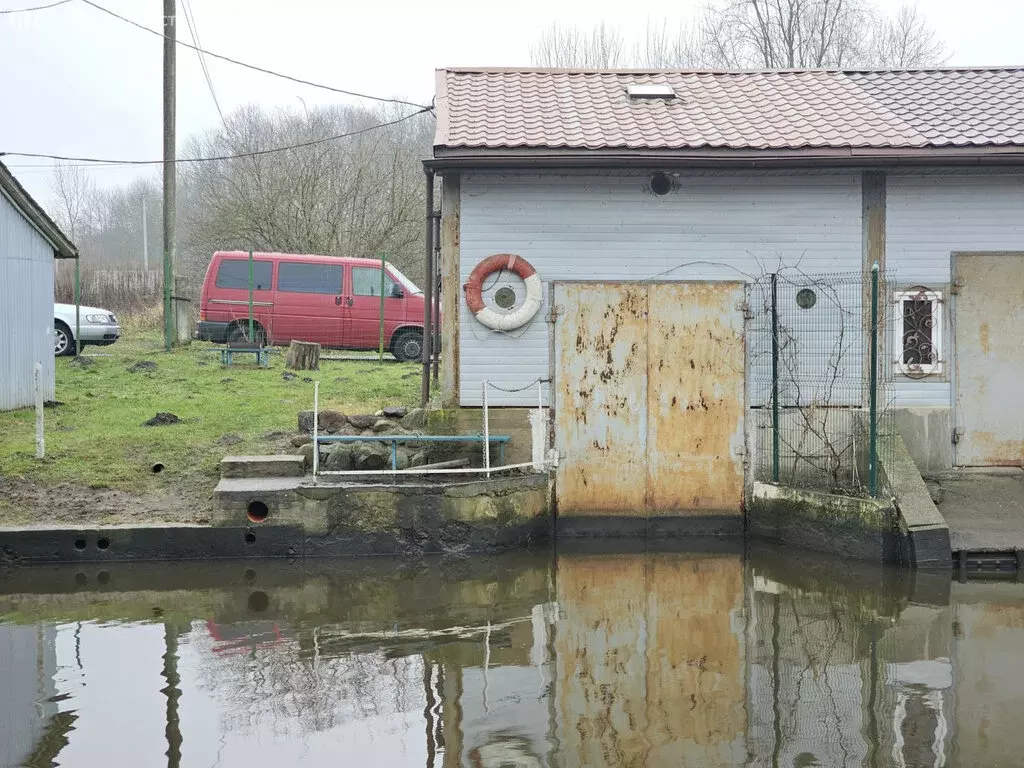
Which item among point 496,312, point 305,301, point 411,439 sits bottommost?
point 411,439

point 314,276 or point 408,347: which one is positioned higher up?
point 314,276

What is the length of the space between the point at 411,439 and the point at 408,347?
9.28 meters

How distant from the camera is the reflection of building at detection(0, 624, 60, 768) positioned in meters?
5.73

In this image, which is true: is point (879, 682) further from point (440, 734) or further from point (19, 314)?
point (19, 314)

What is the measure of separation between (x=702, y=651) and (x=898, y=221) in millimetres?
5936

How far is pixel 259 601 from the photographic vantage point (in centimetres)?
886

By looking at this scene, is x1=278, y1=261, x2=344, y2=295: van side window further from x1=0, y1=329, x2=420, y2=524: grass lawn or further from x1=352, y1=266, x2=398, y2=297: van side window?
x1=0, y1=329, x2=420, y2=524: grass lawn

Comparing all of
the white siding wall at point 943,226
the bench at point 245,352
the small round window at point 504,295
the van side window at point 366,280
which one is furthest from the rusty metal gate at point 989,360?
the van side window at point 366,280

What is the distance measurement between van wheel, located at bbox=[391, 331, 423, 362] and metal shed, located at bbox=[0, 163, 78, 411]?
248 inches

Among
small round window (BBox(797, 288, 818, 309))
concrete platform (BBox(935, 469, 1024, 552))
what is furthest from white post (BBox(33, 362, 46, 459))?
concrete platform (BBox(935, 469, 1024, 552))

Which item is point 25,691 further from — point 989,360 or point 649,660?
point 989,360

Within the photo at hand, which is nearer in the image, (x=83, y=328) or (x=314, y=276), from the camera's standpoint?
(x=314, y=276)

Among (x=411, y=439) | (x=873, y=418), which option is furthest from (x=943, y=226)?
(x=411, y=439)

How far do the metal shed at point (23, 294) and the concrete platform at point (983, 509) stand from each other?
10.7 metres
